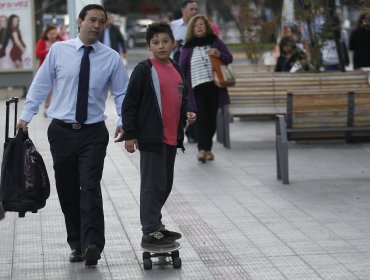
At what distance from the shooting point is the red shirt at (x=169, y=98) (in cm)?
751

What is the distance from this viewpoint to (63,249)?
8242 millimetres

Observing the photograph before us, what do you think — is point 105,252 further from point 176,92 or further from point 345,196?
point 345,196

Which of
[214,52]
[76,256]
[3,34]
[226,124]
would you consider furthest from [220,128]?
[3,34]

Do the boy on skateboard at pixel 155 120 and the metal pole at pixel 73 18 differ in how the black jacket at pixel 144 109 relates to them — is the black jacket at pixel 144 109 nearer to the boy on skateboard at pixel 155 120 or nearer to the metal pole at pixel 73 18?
the boy on skateboard at pixel 155 120

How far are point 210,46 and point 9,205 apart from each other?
5783 mm

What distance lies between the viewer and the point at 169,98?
752cm

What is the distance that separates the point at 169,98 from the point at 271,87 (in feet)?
24.7

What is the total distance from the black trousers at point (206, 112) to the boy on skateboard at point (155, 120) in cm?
514

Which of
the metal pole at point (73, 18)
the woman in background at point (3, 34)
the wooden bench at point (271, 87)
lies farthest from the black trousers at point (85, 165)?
the woman in background at point (3, 34)

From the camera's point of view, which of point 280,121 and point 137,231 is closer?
point 137,231

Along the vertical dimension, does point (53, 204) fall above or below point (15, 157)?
below

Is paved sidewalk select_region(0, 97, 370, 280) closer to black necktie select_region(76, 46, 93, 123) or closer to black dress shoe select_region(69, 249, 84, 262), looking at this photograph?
→ black dress shoe select_region(69, 249, 84, 262)

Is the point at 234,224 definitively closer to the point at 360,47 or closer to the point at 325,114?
the point at 325,114

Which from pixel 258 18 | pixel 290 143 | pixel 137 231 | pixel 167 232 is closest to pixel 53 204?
pixel 137 231
